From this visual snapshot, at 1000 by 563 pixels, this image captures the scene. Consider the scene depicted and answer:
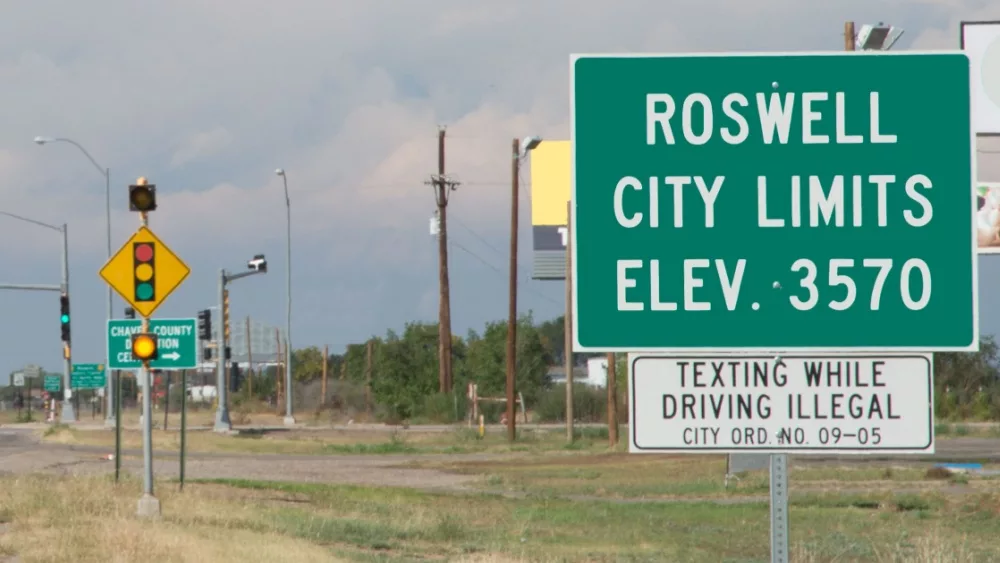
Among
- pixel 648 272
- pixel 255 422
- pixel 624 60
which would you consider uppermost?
pixel 624 60

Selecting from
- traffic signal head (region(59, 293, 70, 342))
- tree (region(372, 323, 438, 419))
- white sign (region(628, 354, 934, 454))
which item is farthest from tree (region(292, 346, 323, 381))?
white sign (region(628, 354, 934, 454))

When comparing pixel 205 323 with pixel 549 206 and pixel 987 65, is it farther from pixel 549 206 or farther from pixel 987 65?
pixel 549 206

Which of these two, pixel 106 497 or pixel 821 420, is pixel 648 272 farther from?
pixel 106 497

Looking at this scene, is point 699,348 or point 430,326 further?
point 430,326

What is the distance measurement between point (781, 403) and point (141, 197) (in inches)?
559

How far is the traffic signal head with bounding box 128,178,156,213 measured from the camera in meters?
18.2

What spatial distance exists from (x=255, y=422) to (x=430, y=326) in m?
12.6

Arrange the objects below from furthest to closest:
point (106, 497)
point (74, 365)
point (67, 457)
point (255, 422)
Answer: point (74, 365), point (255, 422), point (67, 457), point (106, 497)

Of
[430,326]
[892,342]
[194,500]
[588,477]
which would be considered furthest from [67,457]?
[430,326]

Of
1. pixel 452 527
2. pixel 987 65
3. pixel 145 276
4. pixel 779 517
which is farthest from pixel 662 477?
pixel 779 517

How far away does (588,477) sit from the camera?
31.7 m

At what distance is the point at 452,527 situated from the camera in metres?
18.9

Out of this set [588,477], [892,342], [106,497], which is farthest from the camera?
[588,477]

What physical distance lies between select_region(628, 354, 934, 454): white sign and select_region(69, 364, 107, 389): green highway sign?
77131 mm
